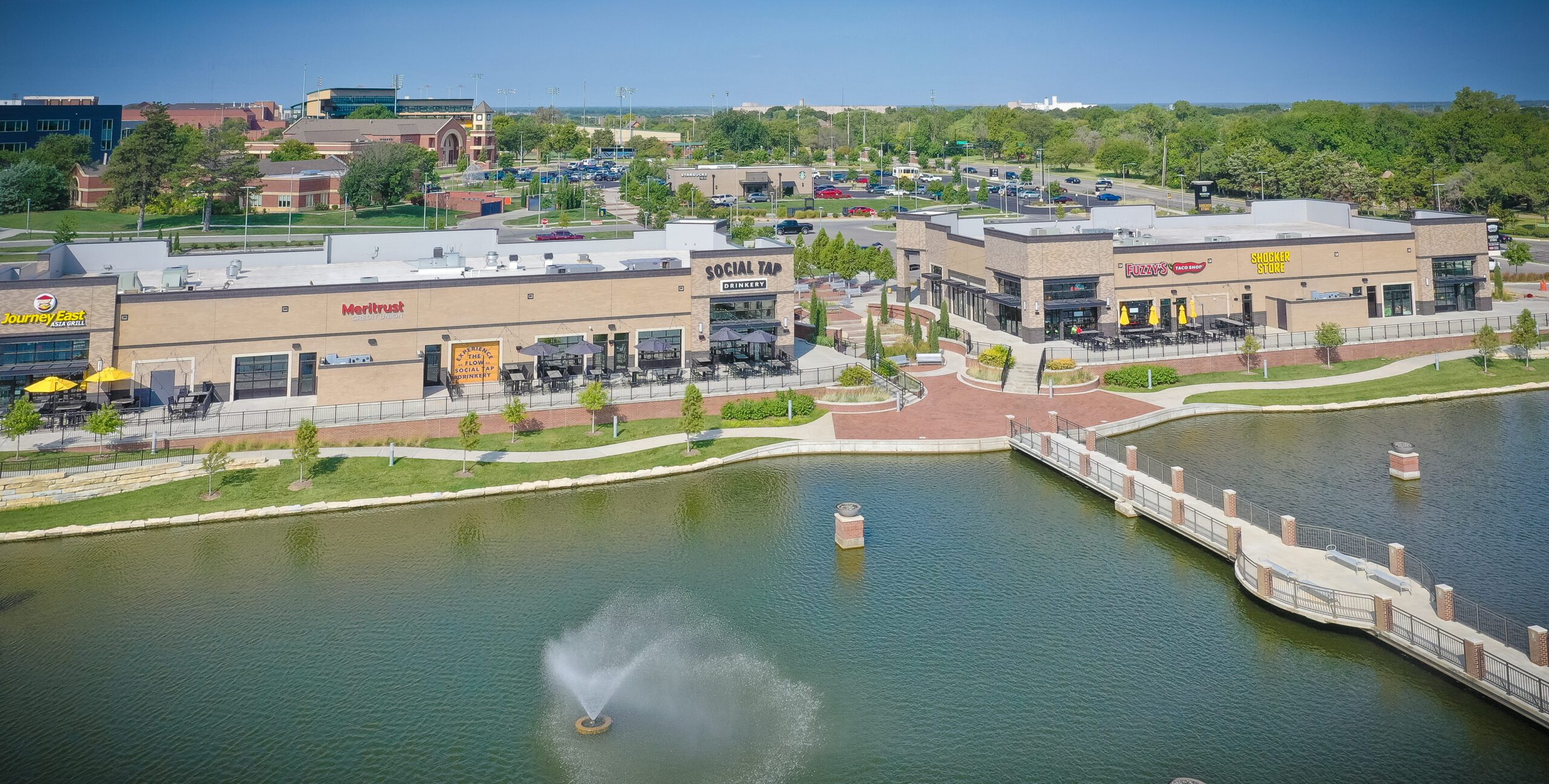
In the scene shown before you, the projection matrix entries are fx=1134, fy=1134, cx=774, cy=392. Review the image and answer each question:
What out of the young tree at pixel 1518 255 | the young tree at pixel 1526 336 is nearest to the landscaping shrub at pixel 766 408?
the young tree at pixel 1526 336

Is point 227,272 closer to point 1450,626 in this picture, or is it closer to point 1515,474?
point 1450,626

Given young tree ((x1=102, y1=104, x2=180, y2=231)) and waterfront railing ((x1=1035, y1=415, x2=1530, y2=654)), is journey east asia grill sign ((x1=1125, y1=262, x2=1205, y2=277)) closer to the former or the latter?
waterfront railing ((x1=1035, y1=415, x2=1530, y2=654))

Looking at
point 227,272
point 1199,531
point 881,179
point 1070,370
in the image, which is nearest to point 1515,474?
point 1199,531

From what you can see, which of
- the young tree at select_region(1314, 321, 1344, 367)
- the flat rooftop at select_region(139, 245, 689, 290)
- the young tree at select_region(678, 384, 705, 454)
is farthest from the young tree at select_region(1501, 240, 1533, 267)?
the young tree at select_region(678, 384, 705, 454)

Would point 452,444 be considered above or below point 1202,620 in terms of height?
above

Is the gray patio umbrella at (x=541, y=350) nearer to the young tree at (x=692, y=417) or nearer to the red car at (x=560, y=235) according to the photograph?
the young tree at (x=692, y=417)
